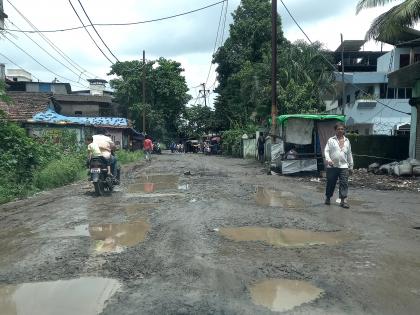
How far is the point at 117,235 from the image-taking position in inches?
287

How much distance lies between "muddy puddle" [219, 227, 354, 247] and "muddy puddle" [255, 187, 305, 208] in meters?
2.70

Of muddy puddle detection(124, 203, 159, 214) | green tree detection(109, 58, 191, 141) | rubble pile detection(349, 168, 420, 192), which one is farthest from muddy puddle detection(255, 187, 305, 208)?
green tree detection(109, 58, 191, 141)

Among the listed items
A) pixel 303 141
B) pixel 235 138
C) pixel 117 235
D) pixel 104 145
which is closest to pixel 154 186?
pixel 104 145

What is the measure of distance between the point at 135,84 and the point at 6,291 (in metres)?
47.4

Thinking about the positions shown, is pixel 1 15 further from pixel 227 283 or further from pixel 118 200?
pixel 227 283

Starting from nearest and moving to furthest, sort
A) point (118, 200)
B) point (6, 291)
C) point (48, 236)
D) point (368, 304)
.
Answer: point (368, 304)
point (6, 291)
point (48, 236)
point (118, 200)

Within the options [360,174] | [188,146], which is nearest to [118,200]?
[360,174]

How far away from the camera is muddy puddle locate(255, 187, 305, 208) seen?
33.9 feet

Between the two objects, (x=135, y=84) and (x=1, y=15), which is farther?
(x=135, y=84)

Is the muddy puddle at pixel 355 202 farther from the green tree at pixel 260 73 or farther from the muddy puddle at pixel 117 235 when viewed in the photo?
the green tree at pixel 260 73

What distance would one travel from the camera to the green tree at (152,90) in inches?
2000

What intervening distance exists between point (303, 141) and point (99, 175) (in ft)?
32.1

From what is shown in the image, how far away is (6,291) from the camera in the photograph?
4828mm

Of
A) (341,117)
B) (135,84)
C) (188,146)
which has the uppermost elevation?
(135,84)
